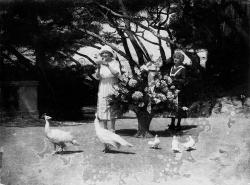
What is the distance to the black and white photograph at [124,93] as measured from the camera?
531 cm

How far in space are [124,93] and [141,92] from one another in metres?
0.23

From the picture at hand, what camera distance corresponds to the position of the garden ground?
194 inches

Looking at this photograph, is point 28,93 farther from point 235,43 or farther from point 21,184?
point 235,43

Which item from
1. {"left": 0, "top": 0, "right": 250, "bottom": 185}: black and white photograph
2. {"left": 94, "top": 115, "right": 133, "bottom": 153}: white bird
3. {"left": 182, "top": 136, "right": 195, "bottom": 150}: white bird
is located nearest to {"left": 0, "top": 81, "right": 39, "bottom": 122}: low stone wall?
{"left": 0, "top": 0, "right": 250, "bottom": 185}: black and white photograph

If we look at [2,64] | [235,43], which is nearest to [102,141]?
[2,64]

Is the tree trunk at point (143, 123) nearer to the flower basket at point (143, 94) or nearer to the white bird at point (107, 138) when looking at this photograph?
the flower basket at point (143, 94)

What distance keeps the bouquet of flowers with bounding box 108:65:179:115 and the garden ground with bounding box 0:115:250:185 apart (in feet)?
1.64

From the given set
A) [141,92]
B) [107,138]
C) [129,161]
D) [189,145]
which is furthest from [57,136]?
[189,145]

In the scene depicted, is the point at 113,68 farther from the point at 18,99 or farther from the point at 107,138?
the point at 18,99

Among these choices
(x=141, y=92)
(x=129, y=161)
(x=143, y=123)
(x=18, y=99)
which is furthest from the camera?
(x=18, y=99)

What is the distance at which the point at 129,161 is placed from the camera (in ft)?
17.9

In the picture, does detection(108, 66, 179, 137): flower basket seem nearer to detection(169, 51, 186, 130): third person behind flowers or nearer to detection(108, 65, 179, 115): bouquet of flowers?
detection(108, 65, 179, 115): bouquet of flowers

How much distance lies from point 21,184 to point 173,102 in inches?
Result: 101

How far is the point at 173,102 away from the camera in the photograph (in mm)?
6488
